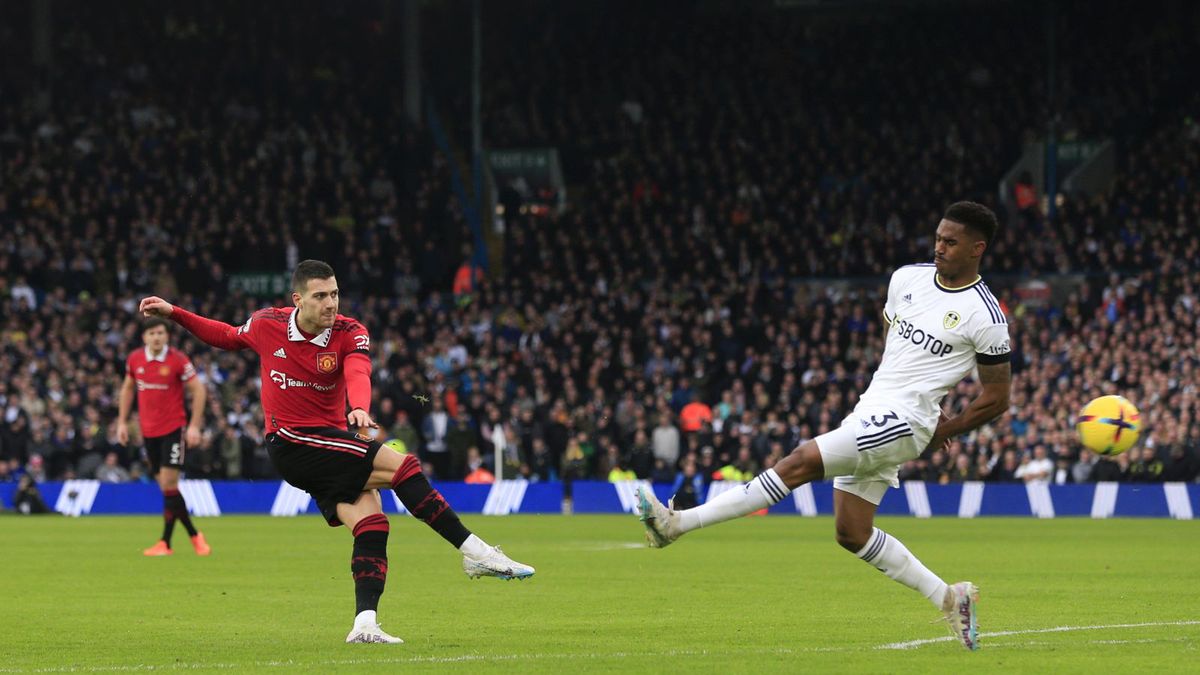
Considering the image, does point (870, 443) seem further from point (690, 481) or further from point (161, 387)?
point (690, 481)

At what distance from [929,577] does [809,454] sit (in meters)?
1.13

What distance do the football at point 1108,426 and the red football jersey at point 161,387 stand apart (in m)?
10.3

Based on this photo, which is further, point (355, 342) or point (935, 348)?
point (355, 342)

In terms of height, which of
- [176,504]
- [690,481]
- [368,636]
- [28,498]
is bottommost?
[28,498]

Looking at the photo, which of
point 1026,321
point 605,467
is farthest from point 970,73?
point 605,467

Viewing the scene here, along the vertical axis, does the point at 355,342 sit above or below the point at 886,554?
above

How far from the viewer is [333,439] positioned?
34.3 feet

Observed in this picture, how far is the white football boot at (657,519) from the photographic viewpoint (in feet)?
30.6

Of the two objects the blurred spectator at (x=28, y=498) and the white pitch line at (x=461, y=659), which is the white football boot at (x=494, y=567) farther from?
the blurred spectator at (x=28, y=498)

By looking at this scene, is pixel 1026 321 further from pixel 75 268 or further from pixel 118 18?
pixel 118 18

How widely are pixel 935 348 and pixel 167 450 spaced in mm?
11705

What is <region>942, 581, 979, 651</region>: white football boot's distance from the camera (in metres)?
9.79

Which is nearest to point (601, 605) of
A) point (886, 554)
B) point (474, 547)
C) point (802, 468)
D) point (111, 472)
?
→ point (474, 547)

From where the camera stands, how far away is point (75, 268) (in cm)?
3900
